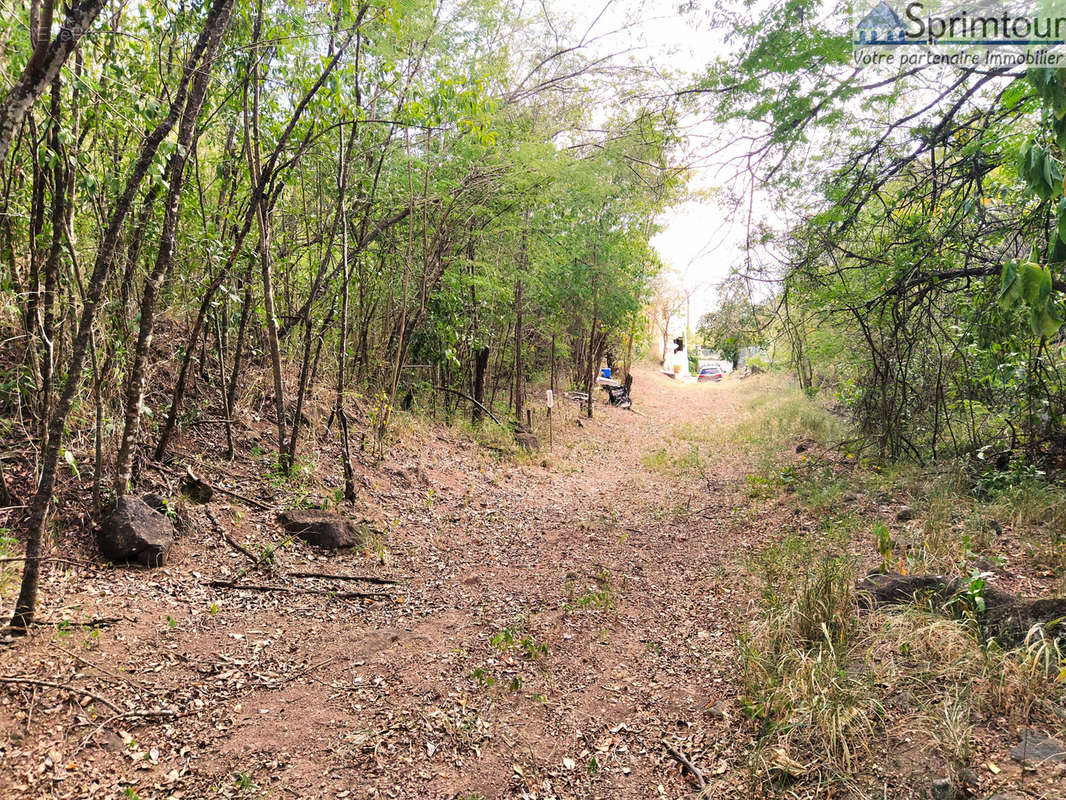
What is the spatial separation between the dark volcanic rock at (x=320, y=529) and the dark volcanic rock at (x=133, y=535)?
1.04 m

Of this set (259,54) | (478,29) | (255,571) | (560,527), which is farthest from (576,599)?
(478,29)

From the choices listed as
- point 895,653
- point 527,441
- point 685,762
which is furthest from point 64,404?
point 527,441

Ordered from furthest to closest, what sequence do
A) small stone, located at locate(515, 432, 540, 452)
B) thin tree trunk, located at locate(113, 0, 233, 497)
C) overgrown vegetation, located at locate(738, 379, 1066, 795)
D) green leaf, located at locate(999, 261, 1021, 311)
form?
1. small stone, located at locate(515, 432, 540, 452)
2. thin tree trunk, located at locate(113, 0, 233, 497)
3. overgrown vegetation, located at locate(738, 379, 1066, 795)
4. green leaf, located at locate(999, 261, 1021, 311)

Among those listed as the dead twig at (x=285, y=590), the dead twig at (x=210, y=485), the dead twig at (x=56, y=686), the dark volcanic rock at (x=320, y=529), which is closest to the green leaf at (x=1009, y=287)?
the dead twig at (x=56, y=686)

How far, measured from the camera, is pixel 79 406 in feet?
13.6

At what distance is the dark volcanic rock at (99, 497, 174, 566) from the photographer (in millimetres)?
3775

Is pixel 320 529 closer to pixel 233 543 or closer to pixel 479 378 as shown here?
pixel 233 543

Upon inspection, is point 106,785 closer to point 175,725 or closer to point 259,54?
point 175,725

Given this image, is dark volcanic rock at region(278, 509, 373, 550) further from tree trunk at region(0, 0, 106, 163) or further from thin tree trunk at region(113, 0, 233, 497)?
tree trunk at region(0, 0, 106, 163)

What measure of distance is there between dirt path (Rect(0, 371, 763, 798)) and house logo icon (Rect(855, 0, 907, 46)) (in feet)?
13.0

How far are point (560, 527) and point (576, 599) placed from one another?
202cm

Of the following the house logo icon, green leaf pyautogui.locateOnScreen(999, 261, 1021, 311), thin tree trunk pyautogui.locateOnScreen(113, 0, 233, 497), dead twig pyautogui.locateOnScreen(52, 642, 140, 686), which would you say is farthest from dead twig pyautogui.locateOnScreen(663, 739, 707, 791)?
the house logo icon

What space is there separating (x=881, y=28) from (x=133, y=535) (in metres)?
6.00

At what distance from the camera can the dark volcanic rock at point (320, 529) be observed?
4930mm
